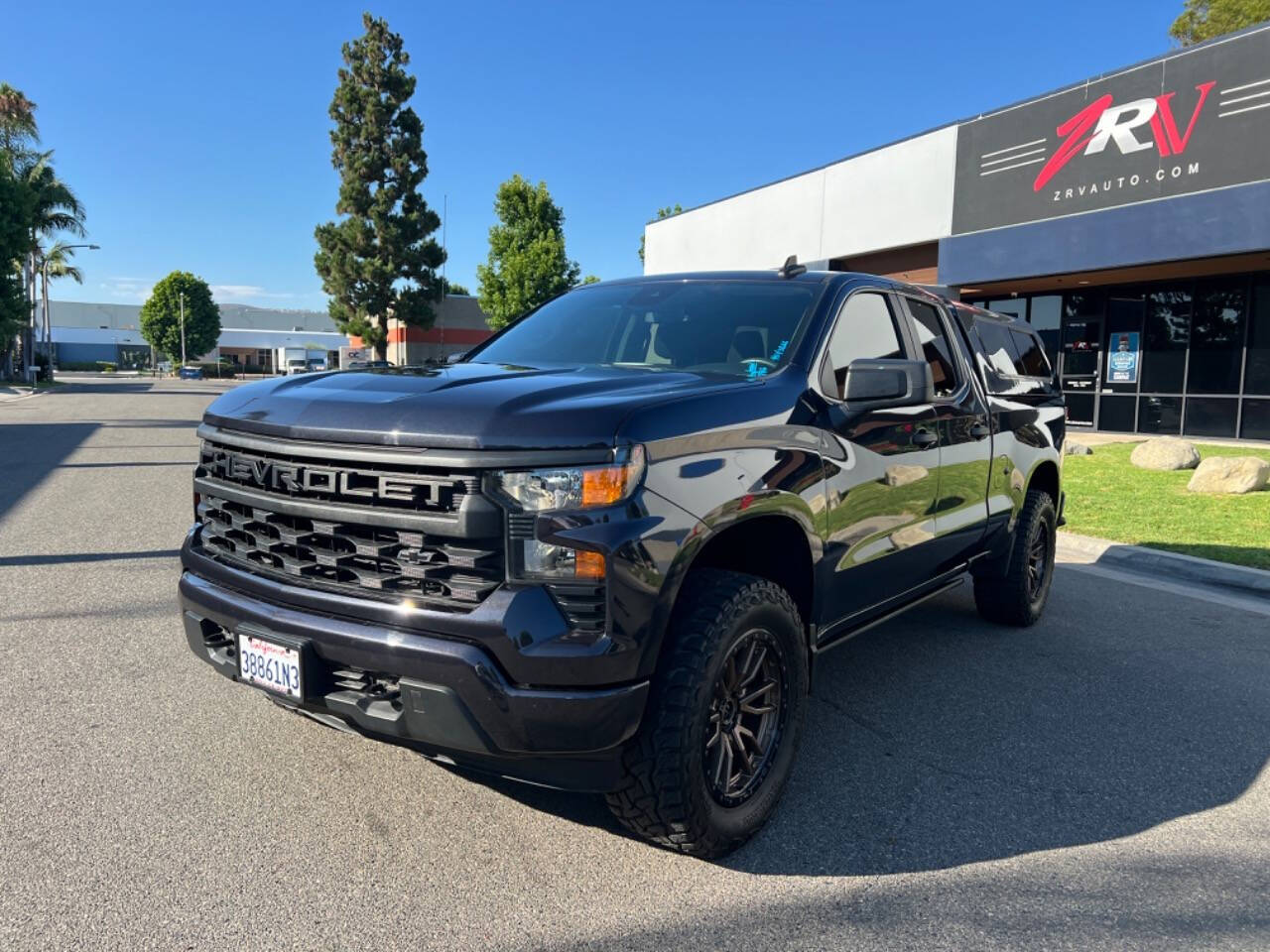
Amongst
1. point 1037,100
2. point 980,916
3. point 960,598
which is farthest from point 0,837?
point 1037,100

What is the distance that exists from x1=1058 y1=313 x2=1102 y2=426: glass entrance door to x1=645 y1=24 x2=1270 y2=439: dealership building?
0.11ft

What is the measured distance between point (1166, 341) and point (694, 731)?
1872 cm

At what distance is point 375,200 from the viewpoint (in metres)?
46.6

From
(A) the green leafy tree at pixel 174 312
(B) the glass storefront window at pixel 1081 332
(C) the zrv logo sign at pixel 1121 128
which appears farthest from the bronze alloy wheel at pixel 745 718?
(A) the green leafy tree at pixel 174 312

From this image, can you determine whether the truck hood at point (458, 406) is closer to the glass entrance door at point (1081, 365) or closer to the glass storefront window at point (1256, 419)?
the glass storefront window at point (1256, 419)

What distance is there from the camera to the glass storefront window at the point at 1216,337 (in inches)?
649

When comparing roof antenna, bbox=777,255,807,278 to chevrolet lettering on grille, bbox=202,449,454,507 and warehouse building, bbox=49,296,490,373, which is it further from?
warehouse building, bbox=49,296,490,373

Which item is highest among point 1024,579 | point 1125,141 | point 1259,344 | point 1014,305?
point 1125,141

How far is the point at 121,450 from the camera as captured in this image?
1358 centimetres

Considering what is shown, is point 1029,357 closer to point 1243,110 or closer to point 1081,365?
point 1243,110

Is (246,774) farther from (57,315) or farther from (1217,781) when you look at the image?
(57,315)

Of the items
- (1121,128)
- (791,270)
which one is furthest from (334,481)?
(1121,128)

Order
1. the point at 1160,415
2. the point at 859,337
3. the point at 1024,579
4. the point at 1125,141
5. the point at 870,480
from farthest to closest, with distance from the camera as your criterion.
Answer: the point at 1160,415 < the point at 1125,141 < the point at 1024,579 < the point at 859,337 < the point at 870,480

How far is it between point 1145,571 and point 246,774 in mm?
6799
